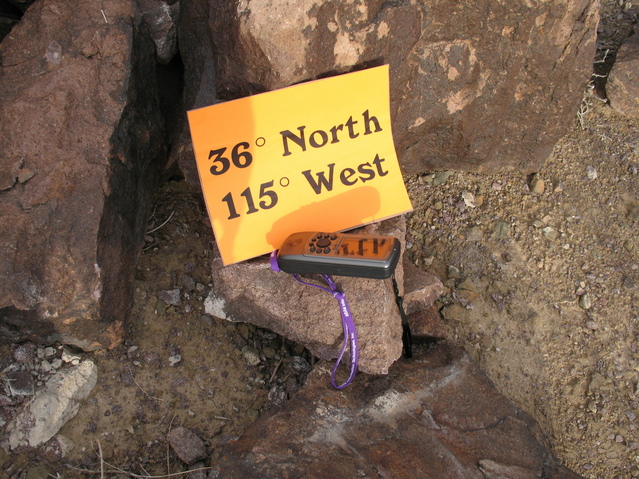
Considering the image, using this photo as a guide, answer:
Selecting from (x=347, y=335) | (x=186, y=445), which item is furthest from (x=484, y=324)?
(x=186, y=445)

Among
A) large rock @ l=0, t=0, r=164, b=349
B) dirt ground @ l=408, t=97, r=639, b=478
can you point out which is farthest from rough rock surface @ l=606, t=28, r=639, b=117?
large rock @ l=0, t=0, r=164, b=349

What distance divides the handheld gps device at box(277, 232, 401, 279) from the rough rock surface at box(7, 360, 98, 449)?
2.78 feet

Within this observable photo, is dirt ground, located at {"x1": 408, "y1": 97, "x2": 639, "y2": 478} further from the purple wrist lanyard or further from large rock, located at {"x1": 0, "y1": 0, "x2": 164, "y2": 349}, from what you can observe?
large rock, located at {"x1": 0, "y1": 0, "x2": 164, "y2": 349}

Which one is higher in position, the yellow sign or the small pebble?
the yellow sign

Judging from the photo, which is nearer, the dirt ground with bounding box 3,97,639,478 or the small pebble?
the dirt ground with bounding box 3,97,639,478

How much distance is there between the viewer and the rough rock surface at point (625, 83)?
2615mm

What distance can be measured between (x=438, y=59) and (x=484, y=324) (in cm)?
108

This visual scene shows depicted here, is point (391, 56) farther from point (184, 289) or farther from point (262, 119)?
point (184, 289)

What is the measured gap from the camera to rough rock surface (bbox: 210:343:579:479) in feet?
4.98

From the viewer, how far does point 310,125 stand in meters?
1.99

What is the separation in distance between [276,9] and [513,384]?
1641mm

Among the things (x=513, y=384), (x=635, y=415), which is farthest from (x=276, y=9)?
(x=635, y=415)

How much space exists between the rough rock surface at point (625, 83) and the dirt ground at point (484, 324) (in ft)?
0.23

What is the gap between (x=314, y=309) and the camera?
1846 mm
